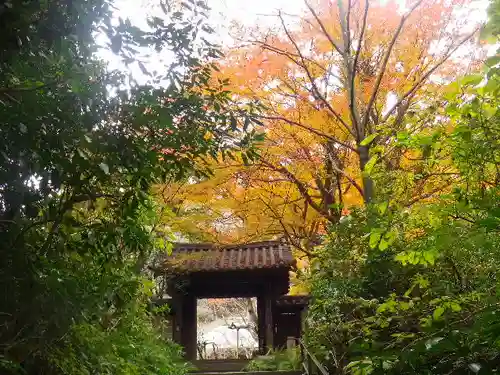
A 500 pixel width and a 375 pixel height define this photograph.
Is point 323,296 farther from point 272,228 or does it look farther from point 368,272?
point 272,228

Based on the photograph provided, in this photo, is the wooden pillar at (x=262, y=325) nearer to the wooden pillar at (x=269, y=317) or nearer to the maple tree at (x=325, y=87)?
the wooden pillar at (x=269, y=317)

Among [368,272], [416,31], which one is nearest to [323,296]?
[368,272]

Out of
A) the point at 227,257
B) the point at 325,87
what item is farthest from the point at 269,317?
the point at 325,87

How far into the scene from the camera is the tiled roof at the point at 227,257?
Answer: 40.1ft

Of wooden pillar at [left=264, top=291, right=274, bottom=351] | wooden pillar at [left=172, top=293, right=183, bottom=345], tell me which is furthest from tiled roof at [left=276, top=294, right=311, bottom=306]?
wooden pillar at [left=172, top=293, right=183, bottom=345]

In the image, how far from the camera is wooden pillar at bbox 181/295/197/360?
45.6 ft

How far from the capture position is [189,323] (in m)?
14.2

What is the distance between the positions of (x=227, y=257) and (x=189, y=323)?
8.61 ft

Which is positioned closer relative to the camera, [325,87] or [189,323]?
[325,87]

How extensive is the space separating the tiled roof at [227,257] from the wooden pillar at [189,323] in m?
1.72

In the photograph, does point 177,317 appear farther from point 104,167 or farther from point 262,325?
point 104,167

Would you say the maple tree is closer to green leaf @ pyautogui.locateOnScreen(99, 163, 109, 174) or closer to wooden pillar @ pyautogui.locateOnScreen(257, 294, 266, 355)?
green leaf @ pyautogui.locateOnScreen(99, 163, 109, 174)

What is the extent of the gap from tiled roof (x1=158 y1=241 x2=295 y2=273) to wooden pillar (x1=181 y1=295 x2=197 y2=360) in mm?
1719

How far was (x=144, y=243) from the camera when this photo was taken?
3.19 m
